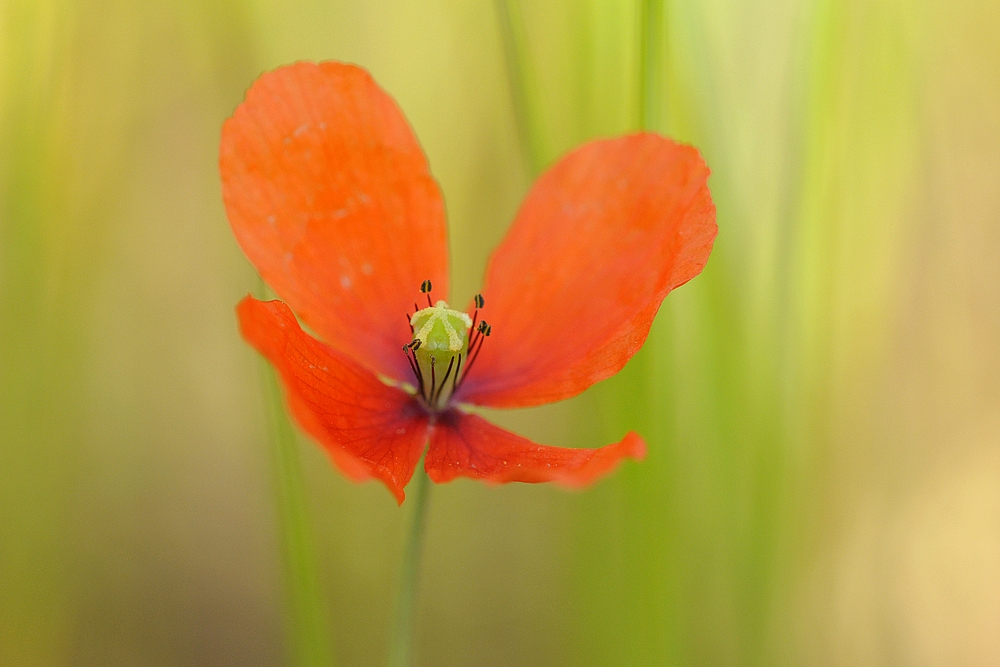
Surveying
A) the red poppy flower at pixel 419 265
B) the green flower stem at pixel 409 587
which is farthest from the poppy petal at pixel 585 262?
the green flower stem at pixel 409 587

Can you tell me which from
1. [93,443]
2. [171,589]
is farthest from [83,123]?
[171,589]

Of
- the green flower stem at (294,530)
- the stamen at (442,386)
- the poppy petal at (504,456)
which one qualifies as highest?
the stamen at (442,386)

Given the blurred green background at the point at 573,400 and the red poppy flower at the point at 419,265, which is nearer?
the red poppy flower at the point at 419,265

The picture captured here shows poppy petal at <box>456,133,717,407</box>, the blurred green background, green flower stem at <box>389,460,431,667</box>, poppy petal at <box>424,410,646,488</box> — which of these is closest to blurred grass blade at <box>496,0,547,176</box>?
the blurred green background

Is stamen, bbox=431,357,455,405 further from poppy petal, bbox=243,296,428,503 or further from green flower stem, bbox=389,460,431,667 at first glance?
green flower stem, bbox=389,460,431,667

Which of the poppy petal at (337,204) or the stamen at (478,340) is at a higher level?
the poppy petal at (337,204)

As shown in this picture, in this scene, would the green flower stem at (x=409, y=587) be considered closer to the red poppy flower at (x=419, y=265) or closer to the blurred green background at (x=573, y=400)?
the red poppy flower at (x=419, y=265)

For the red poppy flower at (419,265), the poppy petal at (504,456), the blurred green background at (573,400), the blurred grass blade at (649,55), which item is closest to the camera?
the poppy petal at (504,456)

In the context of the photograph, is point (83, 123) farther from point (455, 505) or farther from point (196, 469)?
point (455, 505)
